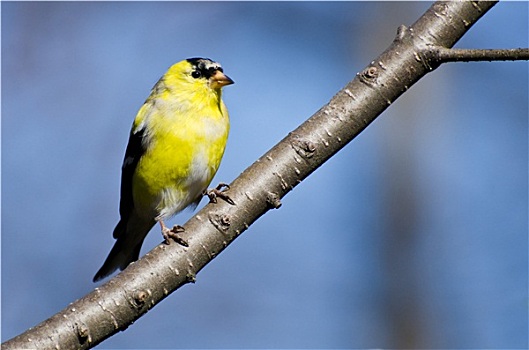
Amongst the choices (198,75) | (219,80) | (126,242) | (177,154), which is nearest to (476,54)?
(177,154)

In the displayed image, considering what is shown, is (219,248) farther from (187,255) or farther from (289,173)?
(289,173)

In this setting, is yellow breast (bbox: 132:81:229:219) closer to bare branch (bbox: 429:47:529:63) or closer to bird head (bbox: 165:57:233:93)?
bird head (bbox: 165:57:233:93)

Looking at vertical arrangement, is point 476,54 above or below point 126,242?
below

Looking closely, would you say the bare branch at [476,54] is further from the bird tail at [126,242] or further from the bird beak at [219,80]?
the bird tail at [126,242]

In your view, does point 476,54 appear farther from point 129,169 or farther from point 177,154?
point 129,169

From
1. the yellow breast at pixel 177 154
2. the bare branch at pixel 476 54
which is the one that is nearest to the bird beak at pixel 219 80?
the yellow breast at pixel 177 154

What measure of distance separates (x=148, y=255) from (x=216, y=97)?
86.3 inches

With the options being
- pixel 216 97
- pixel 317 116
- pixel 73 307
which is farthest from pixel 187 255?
pixel 216 97

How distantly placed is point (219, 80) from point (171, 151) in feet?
2.25

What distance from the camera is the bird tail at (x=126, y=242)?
492 cm

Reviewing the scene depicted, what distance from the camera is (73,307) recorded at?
99.6 inches

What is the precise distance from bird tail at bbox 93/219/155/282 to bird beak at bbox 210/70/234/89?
1038 millimetres

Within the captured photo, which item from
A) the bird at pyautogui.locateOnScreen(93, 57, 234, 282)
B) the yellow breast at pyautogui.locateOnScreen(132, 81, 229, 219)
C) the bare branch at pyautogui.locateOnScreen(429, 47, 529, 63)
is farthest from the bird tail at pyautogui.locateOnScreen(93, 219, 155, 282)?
the bare branch at pyautogui.locateOnScreen(429, 47, 529, 63)

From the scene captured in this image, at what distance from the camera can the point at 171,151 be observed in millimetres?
4426
